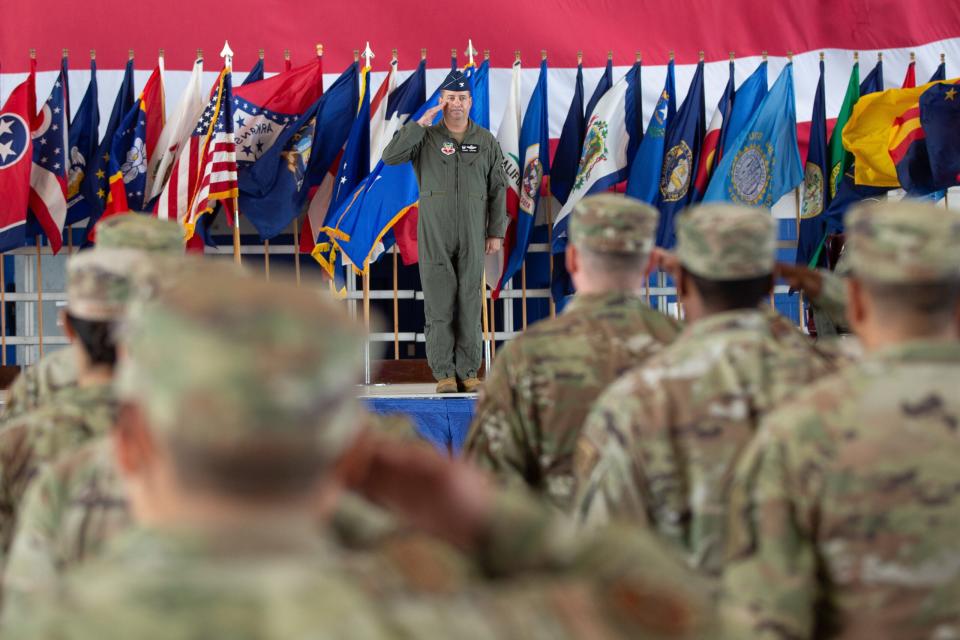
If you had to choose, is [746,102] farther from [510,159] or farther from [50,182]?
[50,182]

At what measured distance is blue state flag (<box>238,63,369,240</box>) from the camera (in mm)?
8000

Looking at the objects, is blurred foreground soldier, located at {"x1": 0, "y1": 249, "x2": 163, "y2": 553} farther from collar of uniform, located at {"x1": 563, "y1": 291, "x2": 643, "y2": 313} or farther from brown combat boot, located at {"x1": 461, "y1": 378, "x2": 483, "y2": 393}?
brown combat boot, located at {"x1": 461, "y1": 378, "x2": 483, "y2": 393}

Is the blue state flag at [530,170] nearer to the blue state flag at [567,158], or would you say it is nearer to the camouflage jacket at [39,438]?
the blue state flag at [567,158]

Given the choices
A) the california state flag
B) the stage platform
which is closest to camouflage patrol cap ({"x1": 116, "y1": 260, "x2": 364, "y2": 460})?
the stage platform

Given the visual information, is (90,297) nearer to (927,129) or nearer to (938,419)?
(938,419)

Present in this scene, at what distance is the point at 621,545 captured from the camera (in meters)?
1.06

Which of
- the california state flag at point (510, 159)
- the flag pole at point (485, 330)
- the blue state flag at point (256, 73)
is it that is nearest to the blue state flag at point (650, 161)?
the california state flag at point (510, 159)

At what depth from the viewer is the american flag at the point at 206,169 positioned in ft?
25.0

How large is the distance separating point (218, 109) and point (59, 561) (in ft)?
21.2

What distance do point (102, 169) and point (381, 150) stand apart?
1.75m

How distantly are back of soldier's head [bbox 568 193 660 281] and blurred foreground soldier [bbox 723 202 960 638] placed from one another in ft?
3.02

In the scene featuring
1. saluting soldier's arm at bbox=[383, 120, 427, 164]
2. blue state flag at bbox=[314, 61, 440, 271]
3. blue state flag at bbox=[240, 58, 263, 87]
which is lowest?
blue state flag at bbox=[314, 61, 440, 271]

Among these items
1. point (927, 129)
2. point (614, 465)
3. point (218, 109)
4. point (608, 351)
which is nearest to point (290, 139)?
point (218, 109)

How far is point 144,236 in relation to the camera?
2.52 metres
